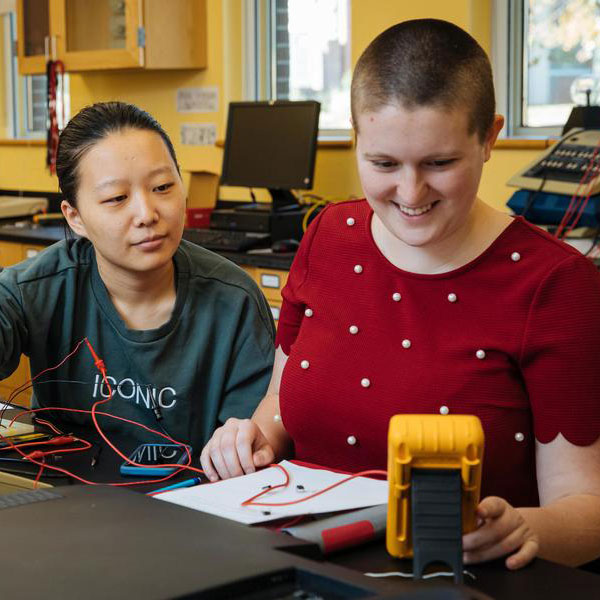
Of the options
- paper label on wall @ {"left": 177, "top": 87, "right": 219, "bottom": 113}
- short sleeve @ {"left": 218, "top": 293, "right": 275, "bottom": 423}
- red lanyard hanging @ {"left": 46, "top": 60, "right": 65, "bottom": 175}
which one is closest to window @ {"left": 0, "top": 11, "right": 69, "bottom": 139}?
red lanyard hanging @ {"left": 46, "top": 60, "right": 65, "bottom": 175}

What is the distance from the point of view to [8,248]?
13.5ft

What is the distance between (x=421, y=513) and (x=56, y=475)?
0.67 meters

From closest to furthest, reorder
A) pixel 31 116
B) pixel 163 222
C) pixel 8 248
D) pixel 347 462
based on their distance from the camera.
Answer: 1. pixel 347 462
2. pixel 163 222
3. pixel 8 248
4. pixel 31 116

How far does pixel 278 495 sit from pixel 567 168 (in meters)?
1.79

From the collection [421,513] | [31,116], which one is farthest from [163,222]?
[31,116]

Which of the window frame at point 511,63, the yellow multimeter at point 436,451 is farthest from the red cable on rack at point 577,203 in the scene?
the yellow multimeter at point 436,451

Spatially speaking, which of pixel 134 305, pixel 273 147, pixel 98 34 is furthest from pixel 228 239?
pixel 134 305

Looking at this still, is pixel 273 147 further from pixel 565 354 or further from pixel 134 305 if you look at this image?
pixel 565 354

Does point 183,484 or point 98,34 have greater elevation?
point 98,34

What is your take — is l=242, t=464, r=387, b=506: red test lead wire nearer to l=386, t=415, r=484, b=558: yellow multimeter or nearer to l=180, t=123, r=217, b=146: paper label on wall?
l=386, t=415, r=484, b=558: yellow multimeter

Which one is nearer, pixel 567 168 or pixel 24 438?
pixel 24 438

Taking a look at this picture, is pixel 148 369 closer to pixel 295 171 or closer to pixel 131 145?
pixel 131 145

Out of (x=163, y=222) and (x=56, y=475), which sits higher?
(x=163, y=222)

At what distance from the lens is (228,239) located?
3.42 metres
